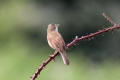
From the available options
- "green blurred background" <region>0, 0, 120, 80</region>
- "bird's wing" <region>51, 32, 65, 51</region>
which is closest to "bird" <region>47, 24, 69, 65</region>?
"bird's wing" <region>51, 32, 65, 51</region>

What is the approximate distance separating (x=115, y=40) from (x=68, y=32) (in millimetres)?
1345

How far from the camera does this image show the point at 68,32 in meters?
17.7

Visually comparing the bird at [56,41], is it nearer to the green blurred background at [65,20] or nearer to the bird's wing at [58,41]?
the bird's wing at [58,41]

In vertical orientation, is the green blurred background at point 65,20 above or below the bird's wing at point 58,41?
below

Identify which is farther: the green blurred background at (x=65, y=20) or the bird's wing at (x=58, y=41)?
the green blurred background at (x=65, y=20)

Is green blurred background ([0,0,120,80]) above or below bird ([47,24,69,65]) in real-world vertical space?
below

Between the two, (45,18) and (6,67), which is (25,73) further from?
(45,18)

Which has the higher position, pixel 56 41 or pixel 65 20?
pixel 56 41

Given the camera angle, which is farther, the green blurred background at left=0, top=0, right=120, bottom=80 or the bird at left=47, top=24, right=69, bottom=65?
the green blurred background at left=0, top=0, right=120, bottom=80

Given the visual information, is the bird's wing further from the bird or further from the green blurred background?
the green blurred background

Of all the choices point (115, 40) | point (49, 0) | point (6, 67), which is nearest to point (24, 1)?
point (49, 0)

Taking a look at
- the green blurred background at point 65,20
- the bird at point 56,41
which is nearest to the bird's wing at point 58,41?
the bird at point 56,41

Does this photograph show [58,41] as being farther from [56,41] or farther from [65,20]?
[65,20]

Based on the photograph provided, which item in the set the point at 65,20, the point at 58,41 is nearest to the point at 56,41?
the point at 58,41
